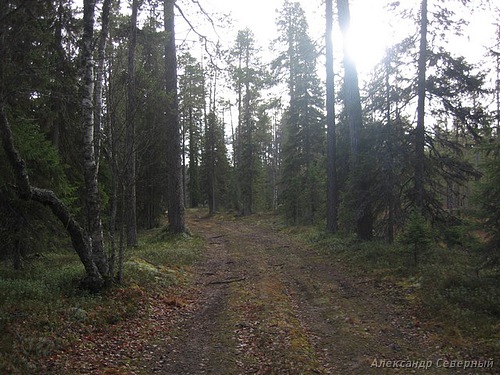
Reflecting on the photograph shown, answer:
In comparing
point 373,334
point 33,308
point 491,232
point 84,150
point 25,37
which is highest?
point 25,37

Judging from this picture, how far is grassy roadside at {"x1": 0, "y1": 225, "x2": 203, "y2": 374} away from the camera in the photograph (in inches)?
214

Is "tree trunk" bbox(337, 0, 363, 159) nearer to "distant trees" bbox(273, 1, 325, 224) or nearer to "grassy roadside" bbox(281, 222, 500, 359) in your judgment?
"grassy roadside" bbox(281, 222, 500, 359)

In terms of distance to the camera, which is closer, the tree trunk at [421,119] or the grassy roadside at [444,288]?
the grassy roadside at [444,288]

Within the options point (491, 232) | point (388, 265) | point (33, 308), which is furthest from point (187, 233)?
point (491, 232)

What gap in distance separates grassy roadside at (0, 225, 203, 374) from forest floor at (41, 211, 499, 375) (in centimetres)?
23

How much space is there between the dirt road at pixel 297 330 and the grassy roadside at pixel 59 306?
1091 mm

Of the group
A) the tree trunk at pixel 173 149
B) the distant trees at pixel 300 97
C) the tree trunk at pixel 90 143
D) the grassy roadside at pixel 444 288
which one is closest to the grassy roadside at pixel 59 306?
the tree trunk at pixel 90 143

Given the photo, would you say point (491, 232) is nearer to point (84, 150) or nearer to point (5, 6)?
point (84, 150)

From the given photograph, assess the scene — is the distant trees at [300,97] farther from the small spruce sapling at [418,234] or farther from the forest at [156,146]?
the small spruce sapling at [418,234]

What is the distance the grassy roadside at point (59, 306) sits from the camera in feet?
17.9

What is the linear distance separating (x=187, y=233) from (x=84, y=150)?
439 inches

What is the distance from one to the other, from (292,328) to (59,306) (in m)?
4.22

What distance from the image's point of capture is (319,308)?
27.0ft

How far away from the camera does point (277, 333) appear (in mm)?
6777
